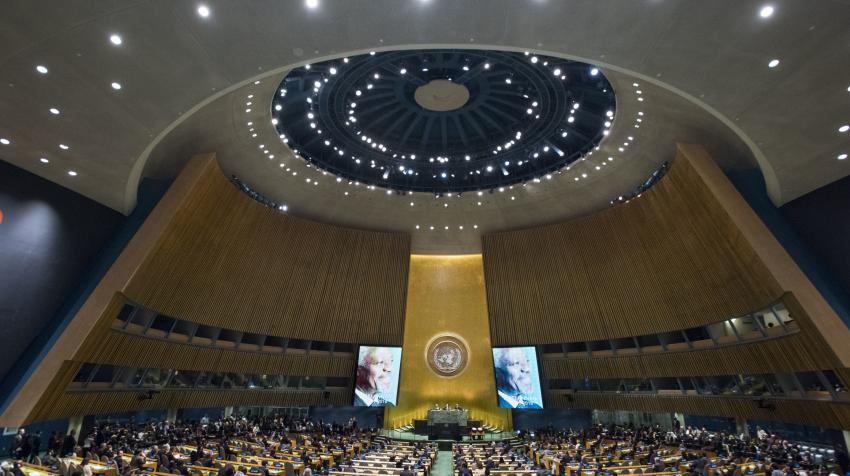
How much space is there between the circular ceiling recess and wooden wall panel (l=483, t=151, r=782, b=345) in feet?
12.6

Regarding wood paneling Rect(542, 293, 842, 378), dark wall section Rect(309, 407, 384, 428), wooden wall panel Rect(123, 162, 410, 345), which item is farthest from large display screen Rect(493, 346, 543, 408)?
dark wall section Rect(309, 407, 384, 428)

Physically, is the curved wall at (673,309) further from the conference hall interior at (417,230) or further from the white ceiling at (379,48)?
the white ceiling at (379,48)

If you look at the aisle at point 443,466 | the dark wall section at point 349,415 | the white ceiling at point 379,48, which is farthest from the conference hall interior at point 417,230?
the aisle at point 443,466

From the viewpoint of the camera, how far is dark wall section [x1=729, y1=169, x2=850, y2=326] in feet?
43.3

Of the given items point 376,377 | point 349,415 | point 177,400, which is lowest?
point 177,400

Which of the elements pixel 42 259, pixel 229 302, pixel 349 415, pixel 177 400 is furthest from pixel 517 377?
pixel 42 259

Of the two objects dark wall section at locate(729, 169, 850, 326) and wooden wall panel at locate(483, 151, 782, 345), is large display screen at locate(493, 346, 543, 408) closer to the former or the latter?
wooden wall panel at locate(483, 151, 782, 345)

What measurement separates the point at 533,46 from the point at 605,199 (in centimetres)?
1319

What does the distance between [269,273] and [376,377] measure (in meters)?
8.04

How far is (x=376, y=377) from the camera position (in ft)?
75.0

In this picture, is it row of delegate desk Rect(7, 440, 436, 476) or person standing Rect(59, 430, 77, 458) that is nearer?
row of delegate desk Rect(7, 440, 436, 476)

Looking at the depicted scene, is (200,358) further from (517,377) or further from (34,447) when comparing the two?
(517,377)

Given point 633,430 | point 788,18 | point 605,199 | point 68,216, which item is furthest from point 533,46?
point 633,430

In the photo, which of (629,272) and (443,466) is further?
(629,272)
